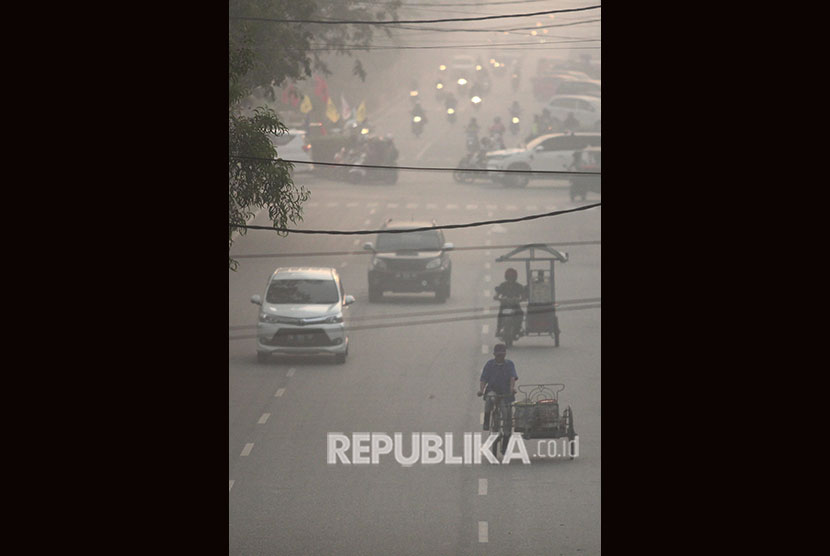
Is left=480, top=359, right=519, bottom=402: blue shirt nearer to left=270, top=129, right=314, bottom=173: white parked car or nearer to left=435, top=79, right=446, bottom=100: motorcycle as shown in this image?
left=270, top=129, right=314, bottom=173: white parked car

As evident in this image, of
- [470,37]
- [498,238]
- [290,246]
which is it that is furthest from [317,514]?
[470,37]

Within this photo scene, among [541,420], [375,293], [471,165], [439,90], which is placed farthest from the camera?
[471,165]

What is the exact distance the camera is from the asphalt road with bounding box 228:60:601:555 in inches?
749

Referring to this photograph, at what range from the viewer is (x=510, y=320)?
32.0 meters

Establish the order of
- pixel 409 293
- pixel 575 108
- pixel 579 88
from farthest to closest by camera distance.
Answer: pixel 579 88, pixel 575 108, pixel 409 293

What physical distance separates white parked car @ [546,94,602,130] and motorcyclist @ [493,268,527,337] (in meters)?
20.6

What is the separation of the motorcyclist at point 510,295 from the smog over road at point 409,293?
94 mm

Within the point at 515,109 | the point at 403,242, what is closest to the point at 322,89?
the point at 403,242

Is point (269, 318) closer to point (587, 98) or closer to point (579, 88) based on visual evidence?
point (587, 98)

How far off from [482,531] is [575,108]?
36.5m
